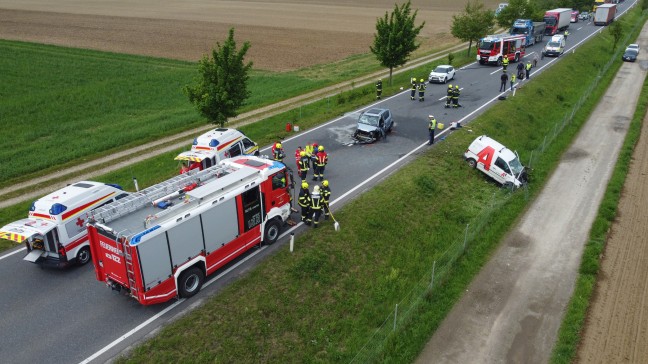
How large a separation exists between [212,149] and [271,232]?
612 centimetres

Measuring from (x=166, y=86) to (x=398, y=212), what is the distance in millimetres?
33114

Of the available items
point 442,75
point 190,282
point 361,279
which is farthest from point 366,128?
point 442,75

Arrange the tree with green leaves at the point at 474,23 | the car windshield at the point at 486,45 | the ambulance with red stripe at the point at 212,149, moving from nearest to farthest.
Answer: the ambulance with red stripe at the point at 212,149 → the car windshield at the point at 486,45 → the tree with green leaves at the point at 474,23

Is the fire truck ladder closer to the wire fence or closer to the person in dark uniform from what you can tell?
the wire fence

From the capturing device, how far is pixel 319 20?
94.4 metres

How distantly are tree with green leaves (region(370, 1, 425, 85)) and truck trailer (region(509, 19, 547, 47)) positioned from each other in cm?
1971

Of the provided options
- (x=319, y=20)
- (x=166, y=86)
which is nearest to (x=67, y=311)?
(x=166, y=86)

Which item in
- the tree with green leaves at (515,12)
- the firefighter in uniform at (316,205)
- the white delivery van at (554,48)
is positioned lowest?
the firefighter in uniform at (316,205)

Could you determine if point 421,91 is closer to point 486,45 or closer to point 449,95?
point 449,95

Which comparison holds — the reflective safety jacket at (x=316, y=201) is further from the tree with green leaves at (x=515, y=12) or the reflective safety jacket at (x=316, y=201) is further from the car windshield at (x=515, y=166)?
the tree with green leaves at (x=515, y=12)

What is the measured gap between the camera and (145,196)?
13750 millimetres

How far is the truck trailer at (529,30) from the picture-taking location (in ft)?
168

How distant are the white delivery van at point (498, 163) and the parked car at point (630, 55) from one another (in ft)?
132

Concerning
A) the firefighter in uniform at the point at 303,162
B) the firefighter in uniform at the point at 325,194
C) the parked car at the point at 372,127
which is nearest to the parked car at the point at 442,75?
the parked car at the point at 372,127
